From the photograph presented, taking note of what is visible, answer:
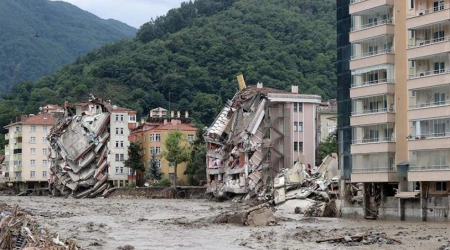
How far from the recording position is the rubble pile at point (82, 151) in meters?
157

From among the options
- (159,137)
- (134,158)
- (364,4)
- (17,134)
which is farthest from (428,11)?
(17,134)

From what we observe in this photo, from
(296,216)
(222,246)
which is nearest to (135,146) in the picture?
(296,216)

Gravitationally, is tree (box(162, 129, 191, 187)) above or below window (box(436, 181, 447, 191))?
above

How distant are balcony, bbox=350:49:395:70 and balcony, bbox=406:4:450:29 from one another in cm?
369

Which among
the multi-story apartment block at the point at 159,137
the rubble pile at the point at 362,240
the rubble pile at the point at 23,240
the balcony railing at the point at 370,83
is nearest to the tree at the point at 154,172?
the multi-story apartment block at the point at 159,137

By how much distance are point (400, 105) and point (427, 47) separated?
5.63 m

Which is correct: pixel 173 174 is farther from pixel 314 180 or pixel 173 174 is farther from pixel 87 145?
pixel 314 180

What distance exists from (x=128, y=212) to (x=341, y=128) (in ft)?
80.6

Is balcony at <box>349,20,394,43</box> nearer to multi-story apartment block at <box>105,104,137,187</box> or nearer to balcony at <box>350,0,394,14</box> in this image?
balcony at <box>350,0,394,14</box>

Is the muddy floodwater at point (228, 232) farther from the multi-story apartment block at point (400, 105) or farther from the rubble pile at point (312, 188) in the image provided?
the multi-story apartment block at point (400, 105)

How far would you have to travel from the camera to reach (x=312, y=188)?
89.8 m

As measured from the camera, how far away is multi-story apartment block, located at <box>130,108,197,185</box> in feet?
508

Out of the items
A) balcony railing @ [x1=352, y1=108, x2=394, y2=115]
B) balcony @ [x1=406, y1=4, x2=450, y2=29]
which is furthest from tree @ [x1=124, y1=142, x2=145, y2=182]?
balcony @ [x1=406, y1=4, x2=450, y2=29]

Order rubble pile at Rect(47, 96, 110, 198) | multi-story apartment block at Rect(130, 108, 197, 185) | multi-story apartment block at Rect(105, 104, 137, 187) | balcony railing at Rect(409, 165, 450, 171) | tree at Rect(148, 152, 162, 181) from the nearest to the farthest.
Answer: balcony railing at Rect(409, 165, 450, 171), tree at Rect(148, 152, 162, 181), multi-story apartment block at Rect(130, 108, 197, 185), multi-story apartment block at Rect(105, 104, 137, 187), rubble pile at Rect(47, 96, 110, 198)
